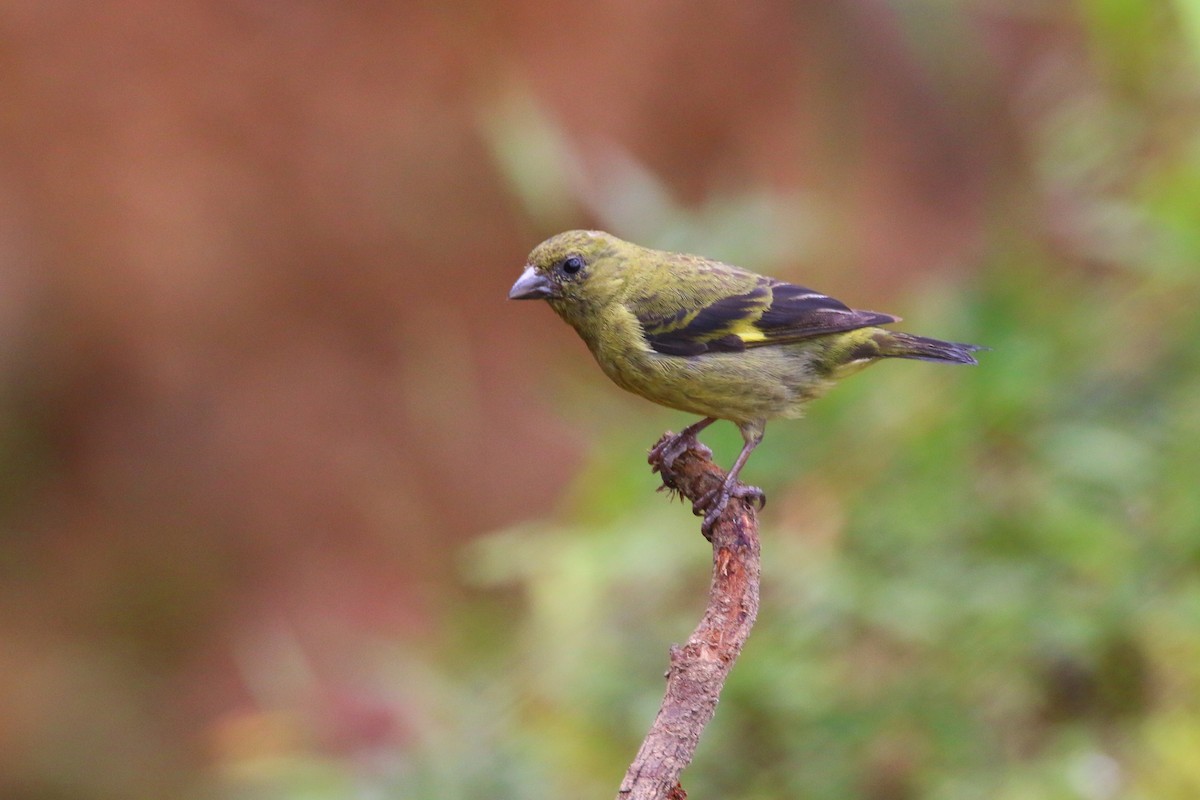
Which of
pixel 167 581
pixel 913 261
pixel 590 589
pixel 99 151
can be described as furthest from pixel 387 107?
pixel 590 589

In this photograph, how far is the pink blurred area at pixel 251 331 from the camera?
862 centimetres

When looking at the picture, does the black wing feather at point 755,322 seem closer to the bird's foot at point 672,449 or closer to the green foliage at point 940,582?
the bird's foot at point 672,449

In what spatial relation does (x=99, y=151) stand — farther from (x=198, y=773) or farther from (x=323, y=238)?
(x=198, y=773)

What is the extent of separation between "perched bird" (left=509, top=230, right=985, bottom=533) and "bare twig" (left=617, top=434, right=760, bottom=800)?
1182 millimetres

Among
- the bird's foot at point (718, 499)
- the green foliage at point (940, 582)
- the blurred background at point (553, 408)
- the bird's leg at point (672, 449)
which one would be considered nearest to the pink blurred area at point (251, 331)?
the blurred background at point (553, 408)

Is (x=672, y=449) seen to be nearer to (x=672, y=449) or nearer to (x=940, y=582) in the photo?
(x=672, y=449)

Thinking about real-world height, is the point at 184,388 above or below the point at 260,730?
above

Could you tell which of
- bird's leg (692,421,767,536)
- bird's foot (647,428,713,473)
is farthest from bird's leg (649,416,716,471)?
bird's leg (692,421,767,536)

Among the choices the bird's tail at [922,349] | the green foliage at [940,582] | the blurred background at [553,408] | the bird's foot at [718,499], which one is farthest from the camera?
the blurred background at [553,408]

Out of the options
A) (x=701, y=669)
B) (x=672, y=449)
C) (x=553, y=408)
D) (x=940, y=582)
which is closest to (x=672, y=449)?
(x=672, y=449)

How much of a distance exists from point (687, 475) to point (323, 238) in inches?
237

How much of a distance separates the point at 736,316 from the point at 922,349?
620 millimetres

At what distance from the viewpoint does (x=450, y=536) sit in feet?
30.3

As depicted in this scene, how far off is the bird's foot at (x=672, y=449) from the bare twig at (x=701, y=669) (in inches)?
33.2
